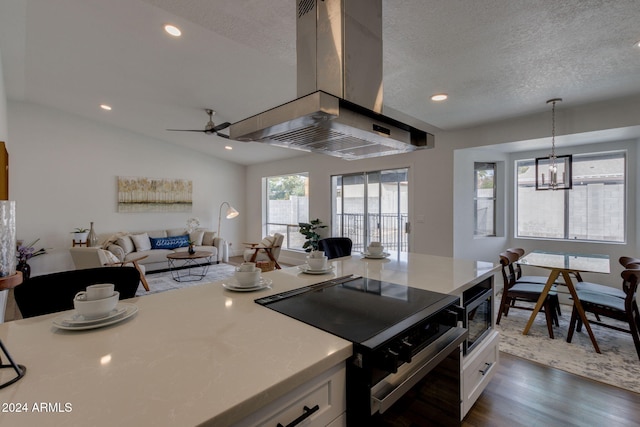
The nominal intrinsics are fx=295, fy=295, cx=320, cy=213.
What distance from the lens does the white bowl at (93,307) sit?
99 centimetres

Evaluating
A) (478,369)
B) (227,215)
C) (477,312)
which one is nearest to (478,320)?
(477,312)

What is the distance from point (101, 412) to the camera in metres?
0.58

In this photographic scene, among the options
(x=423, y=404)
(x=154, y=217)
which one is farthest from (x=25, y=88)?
(x=423, y=404)

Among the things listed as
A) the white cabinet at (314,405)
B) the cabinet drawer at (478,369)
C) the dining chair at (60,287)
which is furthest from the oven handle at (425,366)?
the dining chair at (60,287)

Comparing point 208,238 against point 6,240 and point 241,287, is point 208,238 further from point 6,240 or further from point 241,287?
point 6,240

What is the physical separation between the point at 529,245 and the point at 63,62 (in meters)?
7.01

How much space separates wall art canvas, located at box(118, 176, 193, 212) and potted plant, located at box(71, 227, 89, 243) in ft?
2.53

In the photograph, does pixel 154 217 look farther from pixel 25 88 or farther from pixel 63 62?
pixel 63 62

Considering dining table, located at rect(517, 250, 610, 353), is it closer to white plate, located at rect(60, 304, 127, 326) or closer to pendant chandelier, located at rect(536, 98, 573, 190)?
pendant chandelier, located at rect(536, 98, 573, 190)

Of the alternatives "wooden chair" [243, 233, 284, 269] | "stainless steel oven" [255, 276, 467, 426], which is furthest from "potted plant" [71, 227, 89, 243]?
"stainless steel oven" [255, 276, 467, 426]

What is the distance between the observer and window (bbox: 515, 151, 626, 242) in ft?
12.9

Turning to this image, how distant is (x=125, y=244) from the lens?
5.66 metres

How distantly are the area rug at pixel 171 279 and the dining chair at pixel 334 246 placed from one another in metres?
2.71

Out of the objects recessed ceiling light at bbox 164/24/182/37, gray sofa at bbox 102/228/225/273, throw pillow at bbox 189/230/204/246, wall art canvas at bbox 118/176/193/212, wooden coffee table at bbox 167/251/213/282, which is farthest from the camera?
throw pillow at bbox 189/230/204/246
